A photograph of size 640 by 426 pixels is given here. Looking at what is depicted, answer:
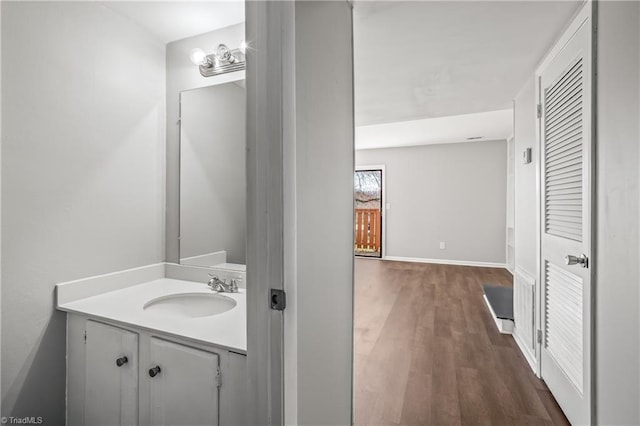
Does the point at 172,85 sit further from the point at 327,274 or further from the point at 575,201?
the point at 575,201

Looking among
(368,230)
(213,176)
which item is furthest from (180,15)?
(368,230)

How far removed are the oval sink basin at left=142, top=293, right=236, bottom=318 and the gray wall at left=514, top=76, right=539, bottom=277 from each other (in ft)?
6.88

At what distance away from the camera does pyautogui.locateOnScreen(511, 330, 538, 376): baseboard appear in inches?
82.0

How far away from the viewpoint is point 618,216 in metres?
1.09

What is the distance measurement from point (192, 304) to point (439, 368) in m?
1.75

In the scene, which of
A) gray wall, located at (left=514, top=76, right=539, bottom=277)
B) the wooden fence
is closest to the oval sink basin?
gray wall, located at (left=514, top=76, right=539, bottom=277)

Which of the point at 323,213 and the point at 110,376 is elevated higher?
the point at 323,213

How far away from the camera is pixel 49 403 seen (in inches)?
53.5

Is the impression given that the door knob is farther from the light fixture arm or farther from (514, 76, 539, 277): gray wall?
the light fixture arm

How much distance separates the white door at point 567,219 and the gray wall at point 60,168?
7.57ft

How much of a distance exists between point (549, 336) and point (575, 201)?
91 cm

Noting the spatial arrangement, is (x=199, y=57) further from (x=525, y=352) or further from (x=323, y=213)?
(x=525, y=352)

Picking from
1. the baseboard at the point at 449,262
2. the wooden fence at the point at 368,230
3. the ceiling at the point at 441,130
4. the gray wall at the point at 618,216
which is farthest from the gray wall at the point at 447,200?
the gray wall at the point at 618,216

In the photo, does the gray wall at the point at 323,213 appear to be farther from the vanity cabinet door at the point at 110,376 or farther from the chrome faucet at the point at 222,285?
the vanity cabinet door at the point at 110,376
